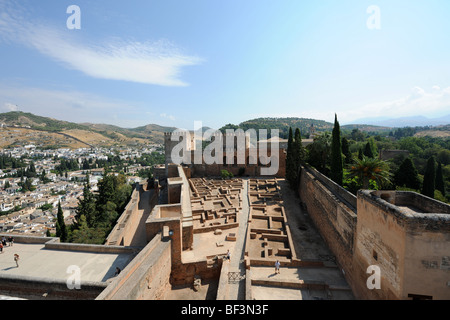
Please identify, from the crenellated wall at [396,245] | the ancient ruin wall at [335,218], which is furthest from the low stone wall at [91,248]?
the ancient ruin wall at [335,218]

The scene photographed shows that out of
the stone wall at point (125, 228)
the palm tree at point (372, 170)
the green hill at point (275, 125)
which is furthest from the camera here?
the green hill at point (275, 125)

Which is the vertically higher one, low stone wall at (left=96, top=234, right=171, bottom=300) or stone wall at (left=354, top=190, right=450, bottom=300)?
stone wall at (left=354, top=190, right=450, bottom=300)

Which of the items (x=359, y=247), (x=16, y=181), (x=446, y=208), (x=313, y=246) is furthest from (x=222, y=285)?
(x=16, y=181)

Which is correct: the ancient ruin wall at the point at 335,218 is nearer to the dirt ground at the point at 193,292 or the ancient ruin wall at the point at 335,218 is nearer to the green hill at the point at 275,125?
the dirt ground at the point at 193,292

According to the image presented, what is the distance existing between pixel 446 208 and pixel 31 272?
12198mm

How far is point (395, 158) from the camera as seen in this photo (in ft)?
115

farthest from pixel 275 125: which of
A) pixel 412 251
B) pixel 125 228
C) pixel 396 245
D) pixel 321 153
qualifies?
→ pixel 412 251

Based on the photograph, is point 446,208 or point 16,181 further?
point 16,181

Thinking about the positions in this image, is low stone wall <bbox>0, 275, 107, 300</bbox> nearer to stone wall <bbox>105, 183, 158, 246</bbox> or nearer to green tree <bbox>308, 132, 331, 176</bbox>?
stone wall <bbox>105, 183, 158, 246</bbox>

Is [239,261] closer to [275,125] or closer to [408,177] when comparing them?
[408,177]

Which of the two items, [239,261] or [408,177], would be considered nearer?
[239,261]

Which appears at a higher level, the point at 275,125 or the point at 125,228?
the point at 275,125

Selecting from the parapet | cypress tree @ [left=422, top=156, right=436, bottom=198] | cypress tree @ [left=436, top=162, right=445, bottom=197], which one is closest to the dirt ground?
the parapet
